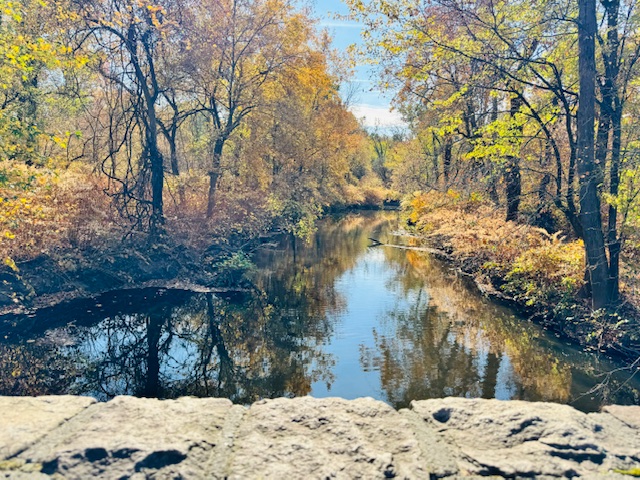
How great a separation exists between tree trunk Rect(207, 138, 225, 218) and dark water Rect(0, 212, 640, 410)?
5730 mm

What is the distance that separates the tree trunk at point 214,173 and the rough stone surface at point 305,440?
561 inches

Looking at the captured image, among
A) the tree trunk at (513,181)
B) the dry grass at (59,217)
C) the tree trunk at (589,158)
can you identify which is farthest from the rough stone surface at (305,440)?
the dry grass at (59,217)

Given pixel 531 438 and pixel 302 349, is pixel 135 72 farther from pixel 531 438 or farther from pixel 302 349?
pixel 531 438

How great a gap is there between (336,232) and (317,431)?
23.0 metres

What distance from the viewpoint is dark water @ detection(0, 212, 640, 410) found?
6.72 m

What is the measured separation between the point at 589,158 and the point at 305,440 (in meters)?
7.97

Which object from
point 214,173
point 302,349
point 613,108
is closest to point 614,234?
point 613,108

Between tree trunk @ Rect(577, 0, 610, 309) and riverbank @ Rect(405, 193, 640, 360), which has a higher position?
tree trunk @ Rect(577, 0, 610, 309)

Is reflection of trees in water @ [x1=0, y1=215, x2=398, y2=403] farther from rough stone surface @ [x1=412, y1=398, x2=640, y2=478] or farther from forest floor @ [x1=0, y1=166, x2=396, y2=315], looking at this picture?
rough stone surface @ [x1=412, y1=398, x2=640, y2=478]

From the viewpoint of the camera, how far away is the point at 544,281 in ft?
33.2

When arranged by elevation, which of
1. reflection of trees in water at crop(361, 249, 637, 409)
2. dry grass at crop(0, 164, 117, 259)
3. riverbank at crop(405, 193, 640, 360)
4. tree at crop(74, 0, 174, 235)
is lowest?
reflection of trees in water at crop(361, 249, 637, 409)

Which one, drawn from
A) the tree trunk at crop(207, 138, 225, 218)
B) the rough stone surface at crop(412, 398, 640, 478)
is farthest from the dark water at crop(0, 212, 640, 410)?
the tree trunk at crop(207, 138, 225, 218)

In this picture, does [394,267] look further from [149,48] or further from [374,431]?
[374,431]

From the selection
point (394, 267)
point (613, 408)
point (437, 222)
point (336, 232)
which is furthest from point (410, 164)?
point (613, 408)
